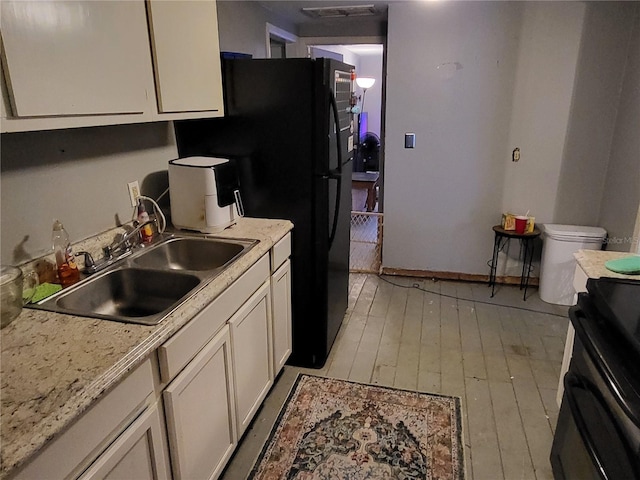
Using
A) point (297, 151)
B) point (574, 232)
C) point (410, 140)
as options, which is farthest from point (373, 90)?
point (297, 151)

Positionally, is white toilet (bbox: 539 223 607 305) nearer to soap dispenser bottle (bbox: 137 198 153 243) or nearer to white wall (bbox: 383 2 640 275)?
white wall (bbox: 383 2 640 275)

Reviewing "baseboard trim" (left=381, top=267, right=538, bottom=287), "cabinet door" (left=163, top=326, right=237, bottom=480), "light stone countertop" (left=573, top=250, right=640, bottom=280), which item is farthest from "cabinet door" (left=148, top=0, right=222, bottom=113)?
"baseboard trim" (left=381, top=267, right=538, bottom=287)

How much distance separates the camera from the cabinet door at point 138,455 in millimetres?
1076

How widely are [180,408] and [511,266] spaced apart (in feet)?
10.4

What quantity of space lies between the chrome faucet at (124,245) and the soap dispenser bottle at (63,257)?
0.18 m

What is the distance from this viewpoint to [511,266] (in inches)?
148

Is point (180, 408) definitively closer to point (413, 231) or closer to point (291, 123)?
point (291, 123)

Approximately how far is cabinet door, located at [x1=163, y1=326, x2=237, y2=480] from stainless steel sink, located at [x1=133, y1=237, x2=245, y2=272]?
42cm

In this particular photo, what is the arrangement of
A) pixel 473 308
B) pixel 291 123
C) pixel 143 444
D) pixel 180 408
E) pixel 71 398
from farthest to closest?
1. pixel 473 308
2. pixel 291 123
3. pixel 180 408
4. pixel 143 444
5. pixel 71 398

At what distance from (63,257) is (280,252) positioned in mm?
972

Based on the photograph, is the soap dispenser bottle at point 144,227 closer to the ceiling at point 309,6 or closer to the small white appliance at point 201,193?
the small white appliance at point 201,193

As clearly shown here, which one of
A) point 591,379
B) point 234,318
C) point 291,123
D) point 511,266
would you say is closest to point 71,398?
point 234,318

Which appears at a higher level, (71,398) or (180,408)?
(71,398)

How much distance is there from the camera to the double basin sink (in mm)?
1474
